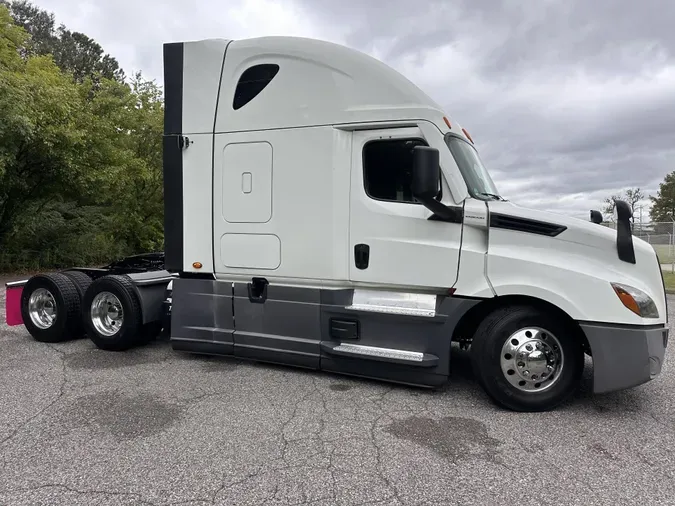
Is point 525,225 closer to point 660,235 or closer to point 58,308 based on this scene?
point 58,308

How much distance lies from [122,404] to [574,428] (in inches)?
146

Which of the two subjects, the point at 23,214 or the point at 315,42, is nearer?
the point at 315,42

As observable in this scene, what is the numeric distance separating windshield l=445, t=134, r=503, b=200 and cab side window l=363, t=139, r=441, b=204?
1.14ft

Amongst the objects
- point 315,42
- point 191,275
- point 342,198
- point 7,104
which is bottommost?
point 191,275

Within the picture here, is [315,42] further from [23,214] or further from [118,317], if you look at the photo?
[23,214]

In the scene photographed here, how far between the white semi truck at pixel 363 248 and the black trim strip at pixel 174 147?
0.02 meters

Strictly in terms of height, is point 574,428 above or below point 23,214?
below

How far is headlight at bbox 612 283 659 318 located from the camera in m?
3.84

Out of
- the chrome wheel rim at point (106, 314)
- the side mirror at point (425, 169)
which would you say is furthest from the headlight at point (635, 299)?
the chrome wheel rim at point (106, 314)

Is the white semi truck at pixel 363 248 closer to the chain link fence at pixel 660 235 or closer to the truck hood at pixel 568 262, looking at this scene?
the truck hood at pixel 568 262

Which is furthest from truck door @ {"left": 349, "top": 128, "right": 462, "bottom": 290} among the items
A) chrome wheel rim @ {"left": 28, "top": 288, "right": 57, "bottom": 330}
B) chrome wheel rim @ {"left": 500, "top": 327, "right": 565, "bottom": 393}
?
chrome wheel rim @ {"left": 28, "top": 288, "right": 57, "bottom": 330}

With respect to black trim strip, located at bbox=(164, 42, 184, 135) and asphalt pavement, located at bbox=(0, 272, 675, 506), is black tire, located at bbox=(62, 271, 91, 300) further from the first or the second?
black trim strip, located at bbox=(164, 42, 184, 135)

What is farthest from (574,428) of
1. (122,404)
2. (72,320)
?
(72,320)

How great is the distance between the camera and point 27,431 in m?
3.71
